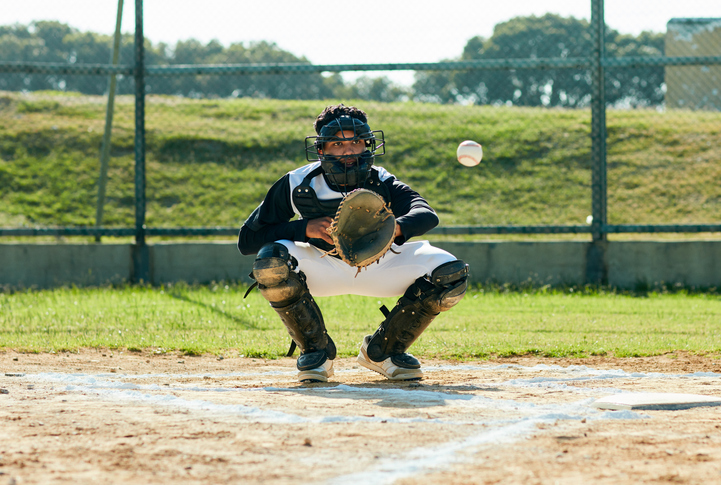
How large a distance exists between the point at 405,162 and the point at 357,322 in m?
7.04

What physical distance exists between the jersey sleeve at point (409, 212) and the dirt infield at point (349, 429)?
31.1 inches

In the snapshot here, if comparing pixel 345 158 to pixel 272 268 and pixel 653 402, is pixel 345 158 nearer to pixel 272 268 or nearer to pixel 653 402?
pixel 272 268

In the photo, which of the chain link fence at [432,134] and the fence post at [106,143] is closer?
the fence post at [106,143]

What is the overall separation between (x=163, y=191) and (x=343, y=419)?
33.6ft

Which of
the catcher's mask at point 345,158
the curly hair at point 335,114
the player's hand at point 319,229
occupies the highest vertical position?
the curly hair at point 335,114

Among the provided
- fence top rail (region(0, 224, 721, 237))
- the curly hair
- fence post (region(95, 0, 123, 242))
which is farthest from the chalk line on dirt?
fence post (region(95, 0, 123, 242))

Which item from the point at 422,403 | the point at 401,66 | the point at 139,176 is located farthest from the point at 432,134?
the point at 422,403

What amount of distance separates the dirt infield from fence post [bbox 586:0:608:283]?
165 inches

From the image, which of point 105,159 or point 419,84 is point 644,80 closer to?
point 419,84

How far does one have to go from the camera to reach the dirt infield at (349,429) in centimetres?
204

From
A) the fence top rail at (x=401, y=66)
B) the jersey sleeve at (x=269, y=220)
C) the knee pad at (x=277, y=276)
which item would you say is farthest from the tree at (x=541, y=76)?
the knee pad at (x=277, y=276)

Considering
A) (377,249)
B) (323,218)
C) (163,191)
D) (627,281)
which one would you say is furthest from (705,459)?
(163,191)

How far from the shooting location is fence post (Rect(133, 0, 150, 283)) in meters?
8.30

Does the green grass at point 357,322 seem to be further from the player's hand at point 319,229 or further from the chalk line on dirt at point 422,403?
the player's hand at point 319,229
